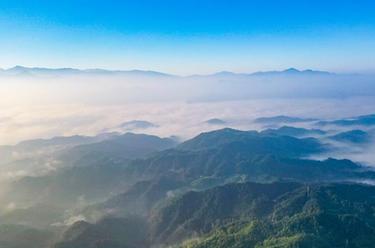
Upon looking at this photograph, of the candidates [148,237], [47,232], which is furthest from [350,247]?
[47,232]

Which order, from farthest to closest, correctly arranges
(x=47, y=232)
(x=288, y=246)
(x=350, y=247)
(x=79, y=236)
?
1. (x=47, y=232)
2. (x=79, y=236)
3. (x=350, y=247)
4. (x=288, y=246)

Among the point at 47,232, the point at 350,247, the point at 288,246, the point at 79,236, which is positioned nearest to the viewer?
the point at 288,246

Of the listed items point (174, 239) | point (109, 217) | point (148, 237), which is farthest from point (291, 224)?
point (109, 217)

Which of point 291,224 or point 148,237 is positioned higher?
point 291,224

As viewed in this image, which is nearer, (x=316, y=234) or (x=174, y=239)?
(x=316, y=234)

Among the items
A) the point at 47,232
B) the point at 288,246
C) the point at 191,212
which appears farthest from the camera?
the point at 191,212

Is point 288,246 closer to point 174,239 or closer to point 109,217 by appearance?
point 174,239

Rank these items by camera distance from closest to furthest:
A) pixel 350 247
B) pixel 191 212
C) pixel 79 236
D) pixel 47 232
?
pixel 350 247
pixel 79 236
pixel 47 232
pixel 191 212

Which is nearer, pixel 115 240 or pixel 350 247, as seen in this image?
pixel 350 247

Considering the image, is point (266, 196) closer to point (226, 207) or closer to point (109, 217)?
point (226, 207)
